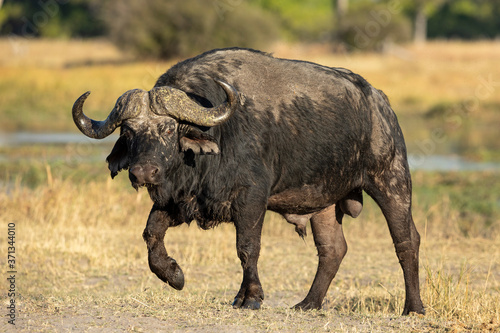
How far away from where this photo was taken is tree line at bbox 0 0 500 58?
3703 cm

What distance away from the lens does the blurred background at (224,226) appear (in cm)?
673

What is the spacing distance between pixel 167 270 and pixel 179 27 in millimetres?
31937

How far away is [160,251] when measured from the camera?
20.5ft

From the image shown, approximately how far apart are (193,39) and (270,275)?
2919cm

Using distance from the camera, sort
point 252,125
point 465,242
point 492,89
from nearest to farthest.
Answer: point 252,125, point 465,242, point 492,89

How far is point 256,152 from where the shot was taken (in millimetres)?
6051

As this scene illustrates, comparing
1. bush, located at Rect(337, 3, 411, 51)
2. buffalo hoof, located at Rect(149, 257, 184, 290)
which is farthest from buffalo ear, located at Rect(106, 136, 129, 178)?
bush, located at Rect(337, 3, 411, 51)

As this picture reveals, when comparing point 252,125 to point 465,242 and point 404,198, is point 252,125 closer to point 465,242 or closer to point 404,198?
point 404,198

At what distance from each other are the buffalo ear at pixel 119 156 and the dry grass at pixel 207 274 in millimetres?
1038

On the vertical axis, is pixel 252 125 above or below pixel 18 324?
above

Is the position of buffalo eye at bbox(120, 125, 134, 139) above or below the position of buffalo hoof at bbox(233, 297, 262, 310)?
above

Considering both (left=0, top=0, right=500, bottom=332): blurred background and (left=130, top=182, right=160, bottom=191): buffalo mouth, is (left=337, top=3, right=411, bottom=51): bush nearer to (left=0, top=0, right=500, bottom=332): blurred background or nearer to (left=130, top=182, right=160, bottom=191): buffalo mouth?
A: (left=0, top=0, right=500, bottom=332): blurred background

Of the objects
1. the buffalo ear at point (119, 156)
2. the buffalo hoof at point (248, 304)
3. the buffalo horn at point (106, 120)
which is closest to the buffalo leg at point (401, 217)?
the buffalo hoof at point (248, 304)

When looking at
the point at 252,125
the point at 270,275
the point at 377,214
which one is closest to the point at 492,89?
the point at 377,214
